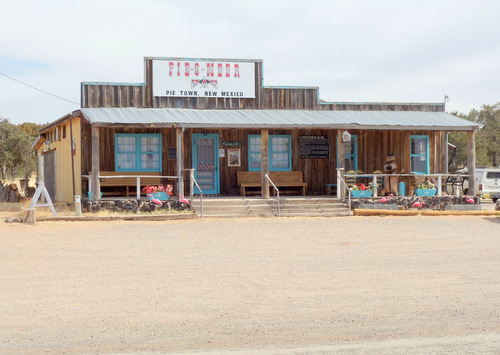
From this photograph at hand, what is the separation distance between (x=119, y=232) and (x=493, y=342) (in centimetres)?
937

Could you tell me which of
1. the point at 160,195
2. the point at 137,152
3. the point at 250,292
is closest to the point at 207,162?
the point at 137,152

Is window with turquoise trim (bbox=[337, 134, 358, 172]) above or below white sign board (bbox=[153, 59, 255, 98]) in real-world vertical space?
below

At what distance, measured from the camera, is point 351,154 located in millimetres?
21266

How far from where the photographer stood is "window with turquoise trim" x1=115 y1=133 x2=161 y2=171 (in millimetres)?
19406

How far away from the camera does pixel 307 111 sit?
68.2 ft

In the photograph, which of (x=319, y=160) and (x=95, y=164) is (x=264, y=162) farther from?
(x=95, y=164)

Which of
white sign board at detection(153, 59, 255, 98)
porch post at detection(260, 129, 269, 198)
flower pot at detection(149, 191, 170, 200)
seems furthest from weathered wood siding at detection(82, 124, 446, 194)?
flower pot at detection(149, 191, 170, 200)

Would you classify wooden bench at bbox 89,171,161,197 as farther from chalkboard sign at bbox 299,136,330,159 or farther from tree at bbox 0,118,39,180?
tree at bbox 0,118,39,180

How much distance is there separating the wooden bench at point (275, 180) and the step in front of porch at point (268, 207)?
7.23 ft

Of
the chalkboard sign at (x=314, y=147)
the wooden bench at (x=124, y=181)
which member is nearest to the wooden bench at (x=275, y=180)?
the chalkboard sign at (x=314, y=147)

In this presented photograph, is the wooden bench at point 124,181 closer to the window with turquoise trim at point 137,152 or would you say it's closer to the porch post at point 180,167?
the window with turquoise trim at point 137,152

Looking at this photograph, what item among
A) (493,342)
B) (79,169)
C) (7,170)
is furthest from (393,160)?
(7,170)

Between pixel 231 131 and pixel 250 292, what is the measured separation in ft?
43.2

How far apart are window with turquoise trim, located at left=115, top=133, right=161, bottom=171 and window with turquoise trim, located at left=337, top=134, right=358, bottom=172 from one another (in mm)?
6202
